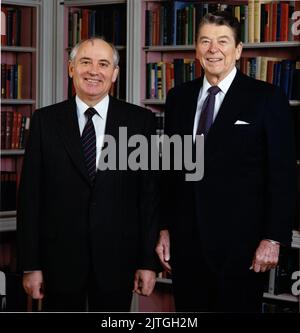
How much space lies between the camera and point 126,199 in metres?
2.62

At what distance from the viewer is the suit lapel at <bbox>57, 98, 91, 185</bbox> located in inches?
102

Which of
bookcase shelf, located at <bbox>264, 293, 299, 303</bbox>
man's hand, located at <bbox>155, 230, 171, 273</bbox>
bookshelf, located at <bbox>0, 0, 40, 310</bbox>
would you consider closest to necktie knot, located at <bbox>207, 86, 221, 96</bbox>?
man's hand, located at <bbox>155, 230, 171, 273</bbox>

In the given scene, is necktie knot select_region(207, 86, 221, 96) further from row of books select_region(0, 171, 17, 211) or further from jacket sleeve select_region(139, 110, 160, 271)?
row of books select_region(0, 171, 17, 211)

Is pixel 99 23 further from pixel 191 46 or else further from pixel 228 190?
pixel 228 190

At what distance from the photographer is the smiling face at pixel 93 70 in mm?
2643

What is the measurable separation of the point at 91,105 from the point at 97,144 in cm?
16

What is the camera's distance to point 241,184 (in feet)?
8.61

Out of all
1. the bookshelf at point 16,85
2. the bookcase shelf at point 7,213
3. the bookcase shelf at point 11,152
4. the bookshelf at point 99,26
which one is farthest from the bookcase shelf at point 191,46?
the bookcase shelf at point 7,213

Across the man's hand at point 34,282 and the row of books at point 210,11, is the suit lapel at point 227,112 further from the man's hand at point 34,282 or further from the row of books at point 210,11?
the row of books at point 210,11

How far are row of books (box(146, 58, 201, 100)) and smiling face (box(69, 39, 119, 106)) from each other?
1.54 meters

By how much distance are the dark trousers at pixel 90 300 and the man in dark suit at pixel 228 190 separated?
24 centimetres

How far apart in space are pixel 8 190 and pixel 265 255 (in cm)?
246

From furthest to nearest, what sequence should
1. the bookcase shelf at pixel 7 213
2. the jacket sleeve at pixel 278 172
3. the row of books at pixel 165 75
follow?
the bookcase shelf at pixel 7 213, the row of books at pixel 165 75, the jacket sleeve at pixel 278 172
